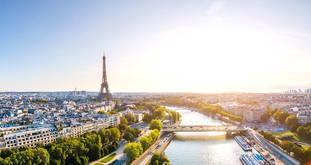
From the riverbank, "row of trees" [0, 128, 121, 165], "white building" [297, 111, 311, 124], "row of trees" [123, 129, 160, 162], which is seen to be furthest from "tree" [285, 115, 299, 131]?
"row of trees" [0, 128, 121, 165]

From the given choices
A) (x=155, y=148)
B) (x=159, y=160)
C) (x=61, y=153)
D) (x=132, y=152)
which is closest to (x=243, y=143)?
(x=155, y=148)

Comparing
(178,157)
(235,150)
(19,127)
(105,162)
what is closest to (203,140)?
(235,150)

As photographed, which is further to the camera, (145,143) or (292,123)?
(292,123)

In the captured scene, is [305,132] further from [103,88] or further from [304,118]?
[103,88]

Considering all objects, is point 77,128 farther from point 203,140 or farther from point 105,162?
point 203,140

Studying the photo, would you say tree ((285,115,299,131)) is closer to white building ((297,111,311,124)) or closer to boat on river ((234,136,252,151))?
white building ((297,111,311,124))
